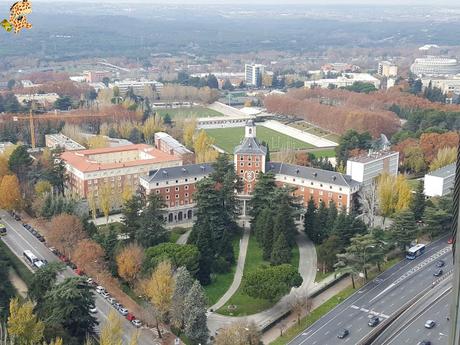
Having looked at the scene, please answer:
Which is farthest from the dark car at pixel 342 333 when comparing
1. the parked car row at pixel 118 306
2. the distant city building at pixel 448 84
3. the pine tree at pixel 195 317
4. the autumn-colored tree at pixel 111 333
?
the distant city building at pixel 448 84

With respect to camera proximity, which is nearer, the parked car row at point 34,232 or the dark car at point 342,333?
the dark car at point 342,333

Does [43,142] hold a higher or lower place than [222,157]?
lower

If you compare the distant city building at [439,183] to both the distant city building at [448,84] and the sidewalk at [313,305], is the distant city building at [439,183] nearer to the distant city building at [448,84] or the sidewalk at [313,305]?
the sidewalk at [313,305]

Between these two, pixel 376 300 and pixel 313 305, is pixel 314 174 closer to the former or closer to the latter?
pixel 376 300

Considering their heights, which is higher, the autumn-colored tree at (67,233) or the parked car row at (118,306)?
the autumn-colored tree at (67,233)

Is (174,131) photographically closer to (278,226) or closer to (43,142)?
(43,142)

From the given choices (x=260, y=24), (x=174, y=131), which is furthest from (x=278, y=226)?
(x=260, y=24)
